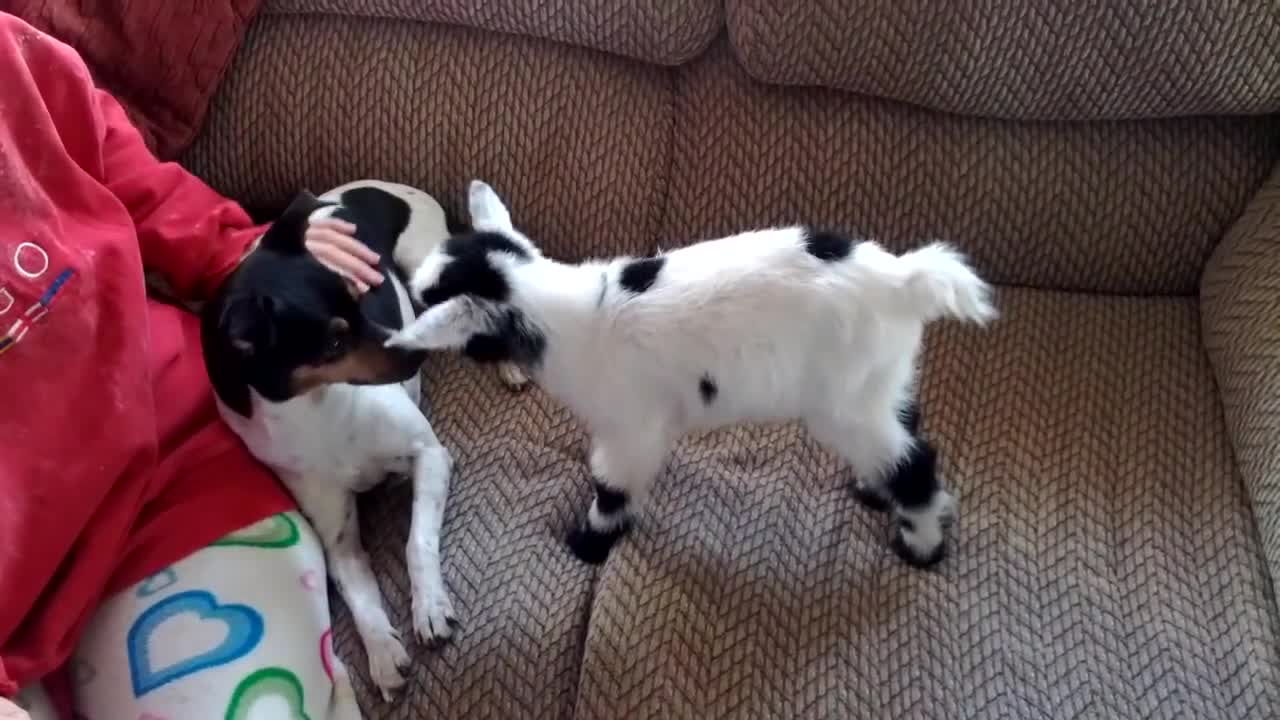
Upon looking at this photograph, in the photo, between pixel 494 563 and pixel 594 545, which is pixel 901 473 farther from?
pixel 494 563

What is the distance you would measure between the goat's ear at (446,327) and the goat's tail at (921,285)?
39 centimetres

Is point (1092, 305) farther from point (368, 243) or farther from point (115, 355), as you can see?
point (115, 355)

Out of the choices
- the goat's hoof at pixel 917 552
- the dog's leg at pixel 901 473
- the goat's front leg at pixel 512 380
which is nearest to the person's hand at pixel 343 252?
the goat's front leg at pixel 512 380

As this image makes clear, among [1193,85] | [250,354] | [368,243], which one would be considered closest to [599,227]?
[368,243]

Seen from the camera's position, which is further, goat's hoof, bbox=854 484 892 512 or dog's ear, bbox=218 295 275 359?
goat's hoof, bbox=854 484 892 512

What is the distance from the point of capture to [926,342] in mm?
1428

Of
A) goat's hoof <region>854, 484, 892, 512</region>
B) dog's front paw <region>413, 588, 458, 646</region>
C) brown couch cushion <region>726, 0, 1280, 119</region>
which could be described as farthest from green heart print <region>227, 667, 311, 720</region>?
brown couch cushion <region>726, 0, 1280, 119</region>

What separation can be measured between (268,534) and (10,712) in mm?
326

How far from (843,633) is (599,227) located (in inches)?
26.7

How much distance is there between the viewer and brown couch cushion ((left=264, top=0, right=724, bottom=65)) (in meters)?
1.41

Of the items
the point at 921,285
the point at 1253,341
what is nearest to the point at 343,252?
the point at 921,285

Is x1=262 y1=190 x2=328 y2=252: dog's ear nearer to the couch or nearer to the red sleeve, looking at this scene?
the red sleeve

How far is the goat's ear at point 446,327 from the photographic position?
1.06 metres

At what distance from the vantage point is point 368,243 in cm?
138
